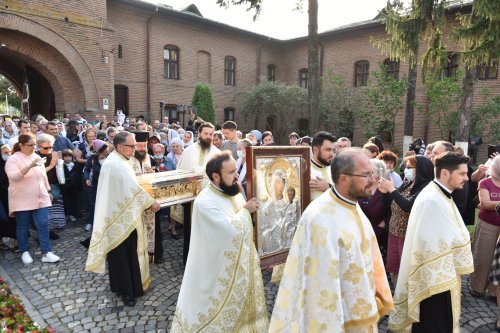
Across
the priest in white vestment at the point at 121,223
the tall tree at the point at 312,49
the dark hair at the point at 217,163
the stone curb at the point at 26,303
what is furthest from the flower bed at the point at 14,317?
the tall tree at the point at 312,49

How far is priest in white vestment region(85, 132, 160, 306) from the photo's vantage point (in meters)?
4.45

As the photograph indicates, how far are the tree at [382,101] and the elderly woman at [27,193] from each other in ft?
48.2

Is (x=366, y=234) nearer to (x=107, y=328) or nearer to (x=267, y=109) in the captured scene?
(x=107, y=328)

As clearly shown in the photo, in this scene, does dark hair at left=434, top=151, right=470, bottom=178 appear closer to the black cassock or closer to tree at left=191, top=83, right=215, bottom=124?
the black cassock

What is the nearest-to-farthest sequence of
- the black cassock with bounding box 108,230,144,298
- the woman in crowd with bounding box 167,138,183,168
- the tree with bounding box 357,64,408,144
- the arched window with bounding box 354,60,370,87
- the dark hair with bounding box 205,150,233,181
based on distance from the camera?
the dark hair with bounding box 205,150,233,181
the black cassock with bounding box 108,230,144,298
the woman in crowd with bounding box 167,138,183,168
the tree with bounding box 357,64,408,144
the arched window with bounding box 354,60,370,87

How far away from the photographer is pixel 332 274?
2332 mm

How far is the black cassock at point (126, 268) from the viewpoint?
448 centimetres

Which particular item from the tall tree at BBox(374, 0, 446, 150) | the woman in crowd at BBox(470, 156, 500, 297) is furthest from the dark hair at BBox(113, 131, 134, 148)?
the tall tree at BBox(374, 0, 446, 150)

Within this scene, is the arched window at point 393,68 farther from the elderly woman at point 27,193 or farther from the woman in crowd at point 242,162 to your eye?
the elderly woman at point 27,193

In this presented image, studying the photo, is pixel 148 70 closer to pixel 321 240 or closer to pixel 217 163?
pixel 217 163

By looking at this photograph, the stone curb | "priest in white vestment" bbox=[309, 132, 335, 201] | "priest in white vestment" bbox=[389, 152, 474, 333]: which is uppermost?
"priest in white vestment" bbox=[309, 132, 335, 201]

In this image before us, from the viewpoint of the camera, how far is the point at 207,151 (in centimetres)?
620

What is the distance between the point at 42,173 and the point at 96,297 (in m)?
2.36

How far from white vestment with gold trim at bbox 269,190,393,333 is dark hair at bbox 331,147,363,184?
0.49ft
